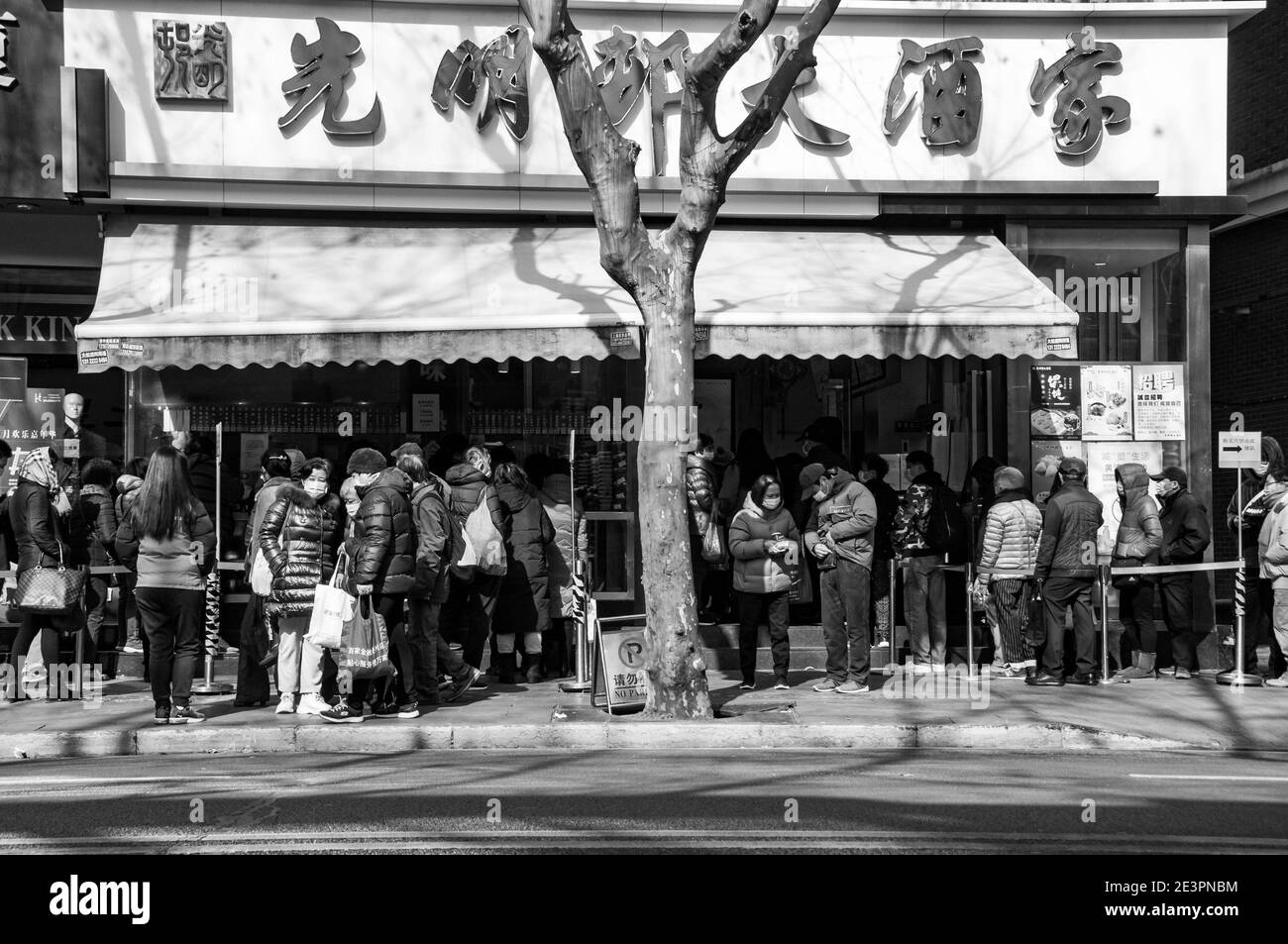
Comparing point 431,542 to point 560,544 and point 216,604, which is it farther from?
point 216,604

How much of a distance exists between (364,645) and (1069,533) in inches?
241

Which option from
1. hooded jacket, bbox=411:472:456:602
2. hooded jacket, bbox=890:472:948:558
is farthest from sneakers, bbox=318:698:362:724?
hooded jacket, bbox=890:472:948:558

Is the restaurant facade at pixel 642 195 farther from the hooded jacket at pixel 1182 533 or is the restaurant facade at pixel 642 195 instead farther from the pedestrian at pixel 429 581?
the pedestrian at pixel 429 581

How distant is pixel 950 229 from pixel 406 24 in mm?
6083

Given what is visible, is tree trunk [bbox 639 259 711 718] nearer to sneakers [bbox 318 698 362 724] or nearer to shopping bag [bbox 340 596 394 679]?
shopping bag [bbox 340 596 394 679]

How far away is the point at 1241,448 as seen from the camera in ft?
40.7

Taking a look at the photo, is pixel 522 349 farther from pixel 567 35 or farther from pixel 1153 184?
pixel 1153 184

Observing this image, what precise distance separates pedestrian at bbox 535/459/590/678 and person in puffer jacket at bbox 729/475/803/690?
4.72 feet

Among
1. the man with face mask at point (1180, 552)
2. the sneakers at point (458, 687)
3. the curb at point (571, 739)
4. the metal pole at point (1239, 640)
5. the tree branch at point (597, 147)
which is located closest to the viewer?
the curb at point (571, 739)

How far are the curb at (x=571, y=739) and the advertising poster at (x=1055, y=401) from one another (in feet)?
16.2

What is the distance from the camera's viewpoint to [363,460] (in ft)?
33.4

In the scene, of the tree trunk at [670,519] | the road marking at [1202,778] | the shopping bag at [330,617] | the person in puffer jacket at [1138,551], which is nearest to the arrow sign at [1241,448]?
the person in puffer jacket at [1138,551]

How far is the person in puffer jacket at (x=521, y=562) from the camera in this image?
11.9 m

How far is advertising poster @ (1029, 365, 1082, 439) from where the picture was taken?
46.4 feet
